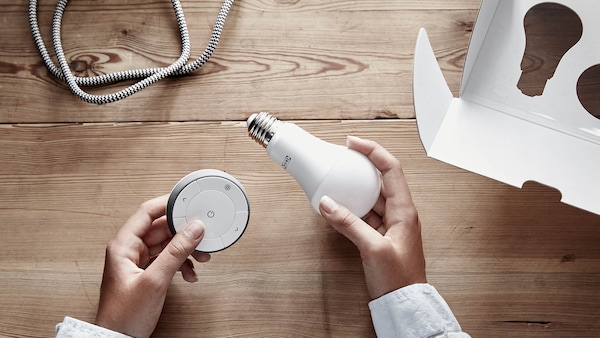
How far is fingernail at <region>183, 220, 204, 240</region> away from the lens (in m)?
0.67

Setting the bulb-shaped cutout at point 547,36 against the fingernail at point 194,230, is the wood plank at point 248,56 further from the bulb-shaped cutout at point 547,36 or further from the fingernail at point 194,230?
the fingernail at point 194,230

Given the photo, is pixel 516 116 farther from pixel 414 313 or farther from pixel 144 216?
pixel 144 216

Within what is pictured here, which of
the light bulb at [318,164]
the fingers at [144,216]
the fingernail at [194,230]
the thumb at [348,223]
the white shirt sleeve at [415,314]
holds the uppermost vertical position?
the light bulb at [318,164]

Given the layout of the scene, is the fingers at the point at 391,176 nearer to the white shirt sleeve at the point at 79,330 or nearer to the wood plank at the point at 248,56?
the wood plank at the point at 248,56

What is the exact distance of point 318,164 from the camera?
0.68m

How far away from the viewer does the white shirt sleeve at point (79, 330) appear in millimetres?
690

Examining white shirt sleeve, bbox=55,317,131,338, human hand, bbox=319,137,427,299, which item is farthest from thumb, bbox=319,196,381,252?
white shirt sleeve, bbox=55,317,131,338

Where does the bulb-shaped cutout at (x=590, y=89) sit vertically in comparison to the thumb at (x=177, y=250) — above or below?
above

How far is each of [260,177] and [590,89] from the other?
1.43 feet

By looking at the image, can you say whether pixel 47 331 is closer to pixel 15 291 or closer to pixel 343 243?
pixel 15 291

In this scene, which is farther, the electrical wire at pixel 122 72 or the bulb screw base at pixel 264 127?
the electrical wire at pixel 122 72

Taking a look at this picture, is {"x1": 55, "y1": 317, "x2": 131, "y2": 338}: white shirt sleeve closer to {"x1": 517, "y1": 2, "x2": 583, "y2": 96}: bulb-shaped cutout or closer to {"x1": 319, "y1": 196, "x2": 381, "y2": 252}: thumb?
{"x1": 319, "y1": 196, "x2": 381, "y2": 252}: thumb

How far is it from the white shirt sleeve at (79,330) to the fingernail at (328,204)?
267 millimetres

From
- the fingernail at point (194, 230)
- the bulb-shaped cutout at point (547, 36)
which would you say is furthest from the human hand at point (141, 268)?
the bulb-shaped cutout at point (547, 36)
